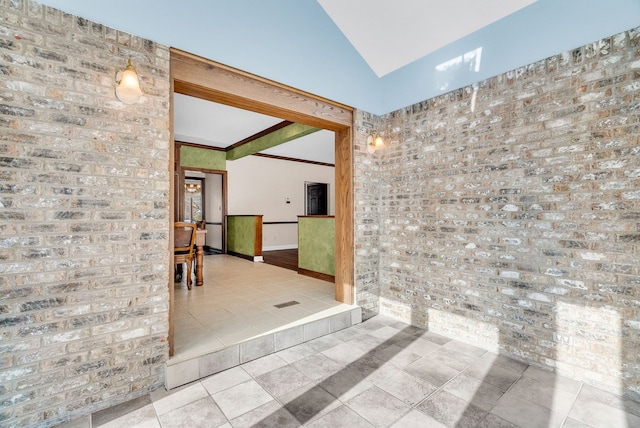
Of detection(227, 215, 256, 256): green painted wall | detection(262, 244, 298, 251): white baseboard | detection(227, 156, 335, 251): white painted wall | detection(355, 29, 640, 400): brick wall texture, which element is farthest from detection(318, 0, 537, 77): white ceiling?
detection(262, 244, 298, 251): white baseboard

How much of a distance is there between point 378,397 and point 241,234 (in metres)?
5.73

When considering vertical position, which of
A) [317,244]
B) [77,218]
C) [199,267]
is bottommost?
[199,267]

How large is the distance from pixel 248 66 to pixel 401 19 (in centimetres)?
153

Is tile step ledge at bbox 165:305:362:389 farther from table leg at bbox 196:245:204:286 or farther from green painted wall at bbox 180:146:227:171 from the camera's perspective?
green painted wall at bbox 180:146:227:171

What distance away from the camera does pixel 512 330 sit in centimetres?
249

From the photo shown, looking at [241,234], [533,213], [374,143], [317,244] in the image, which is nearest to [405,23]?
[374,143]

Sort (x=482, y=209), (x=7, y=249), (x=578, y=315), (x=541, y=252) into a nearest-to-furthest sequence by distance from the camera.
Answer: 1. (x=7, y=249)
2. (x=578, y=315)
3. (x=541, y=252)
4. (x=482, y=209)

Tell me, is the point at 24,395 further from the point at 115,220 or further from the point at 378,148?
the point at 378,148

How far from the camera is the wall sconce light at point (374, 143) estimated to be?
3.41 metres

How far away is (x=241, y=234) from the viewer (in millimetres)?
7137

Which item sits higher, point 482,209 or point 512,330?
point 482,209

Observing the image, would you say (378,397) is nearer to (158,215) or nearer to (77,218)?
(158,215)

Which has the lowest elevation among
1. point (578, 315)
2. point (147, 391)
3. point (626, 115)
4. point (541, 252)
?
point (147, 391)

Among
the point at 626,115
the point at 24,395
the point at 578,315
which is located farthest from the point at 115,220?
the point at 626,115
